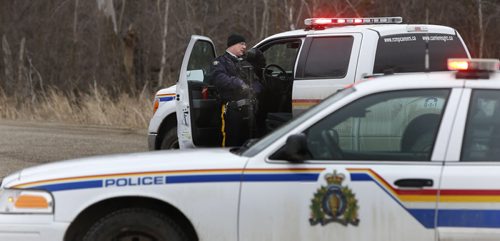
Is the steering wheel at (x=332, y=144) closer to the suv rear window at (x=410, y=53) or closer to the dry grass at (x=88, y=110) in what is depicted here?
the suv rear window at (x=410, y=53)

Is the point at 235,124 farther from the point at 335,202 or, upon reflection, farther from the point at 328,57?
the point at 335,202

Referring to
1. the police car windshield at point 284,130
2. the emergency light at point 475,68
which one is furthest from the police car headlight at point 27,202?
the emergency light at point 475,68

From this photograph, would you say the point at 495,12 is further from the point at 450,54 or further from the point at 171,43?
the point at 450,54

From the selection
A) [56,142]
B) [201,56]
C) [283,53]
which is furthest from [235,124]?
[56,142]

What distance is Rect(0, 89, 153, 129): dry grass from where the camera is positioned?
15602 mm

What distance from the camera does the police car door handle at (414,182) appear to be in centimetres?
408

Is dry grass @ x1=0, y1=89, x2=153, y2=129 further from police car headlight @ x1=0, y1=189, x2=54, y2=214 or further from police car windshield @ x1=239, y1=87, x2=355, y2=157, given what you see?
police car windshield @ x1=239, y1=87, x2=355, y2=157

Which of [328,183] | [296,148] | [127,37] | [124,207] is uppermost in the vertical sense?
[127,37]

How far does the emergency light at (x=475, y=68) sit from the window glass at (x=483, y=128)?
0.15 meters

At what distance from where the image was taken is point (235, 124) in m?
8.10

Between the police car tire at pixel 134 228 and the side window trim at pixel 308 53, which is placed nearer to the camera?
the police car tire at pixel 134 228

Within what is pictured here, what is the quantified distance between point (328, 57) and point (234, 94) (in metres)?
1.26

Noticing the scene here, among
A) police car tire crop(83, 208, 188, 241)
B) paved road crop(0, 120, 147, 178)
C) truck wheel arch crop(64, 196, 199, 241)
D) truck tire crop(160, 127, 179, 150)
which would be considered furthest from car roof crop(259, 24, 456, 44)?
police car tire crop(83, 208, 188, 241)

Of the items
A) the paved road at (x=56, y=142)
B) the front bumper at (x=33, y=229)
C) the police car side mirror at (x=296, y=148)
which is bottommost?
the paved road at (x=56, y=142)
